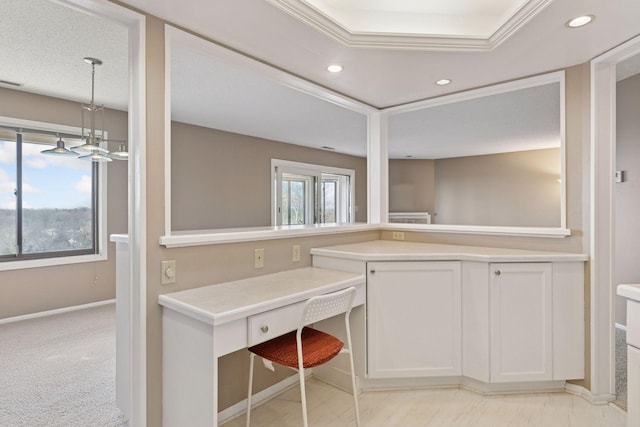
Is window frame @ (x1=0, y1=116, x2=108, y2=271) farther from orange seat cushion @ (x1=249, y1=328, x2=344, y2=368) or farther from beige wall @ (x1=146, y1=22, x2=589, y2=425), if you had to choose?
orange seat cushion @ (x1=249, y1=328, x2=344, y2=368)

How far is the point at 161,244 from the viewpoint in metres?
1.74

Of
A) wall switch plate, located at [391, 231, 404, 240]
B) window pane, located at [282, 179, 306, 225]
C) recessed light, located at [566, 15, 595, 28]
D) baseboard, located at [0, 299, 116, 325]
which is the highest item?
recessed light, located at [566, 15, 595, 28]

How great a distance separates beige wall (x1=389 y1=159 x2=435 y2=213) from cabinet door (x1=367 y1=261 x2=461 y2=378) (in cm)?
592

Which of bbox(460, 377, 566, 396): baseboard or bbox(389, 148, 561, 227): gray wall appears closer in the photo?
bbox(460, 377, 566, 396): baseboard

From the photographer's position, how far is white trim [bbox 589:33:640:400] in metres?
2.22

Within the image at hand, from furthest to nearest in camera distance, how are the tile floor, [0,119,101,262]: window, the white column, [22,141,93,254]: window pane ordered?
[22,141,93,254]: window pane < [0,119,101,262]: window < the white column < the tile floor

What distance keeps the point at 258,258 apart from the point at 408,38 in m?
1.60

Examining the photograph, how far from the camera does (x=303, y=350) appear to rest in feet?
5.88

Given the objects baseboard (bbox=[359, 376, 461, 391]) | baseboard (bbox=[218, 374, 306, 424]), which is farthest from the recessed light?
baseboard (bbox=[218, 374, 306, 424])

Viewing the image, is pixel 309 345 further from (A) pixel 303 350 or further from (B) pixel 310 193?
(B) pixel 310 193

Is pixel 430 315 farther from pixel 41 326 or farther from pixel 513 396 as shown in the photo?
pixel 41 326

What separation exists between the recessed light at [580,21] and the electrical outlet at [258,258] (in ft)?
6.91

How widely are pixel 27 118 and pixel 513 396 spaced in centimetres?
519

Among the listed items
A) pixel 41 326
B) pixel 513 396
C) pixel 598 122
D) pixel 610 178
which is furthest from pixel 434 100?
pixel 41 326
